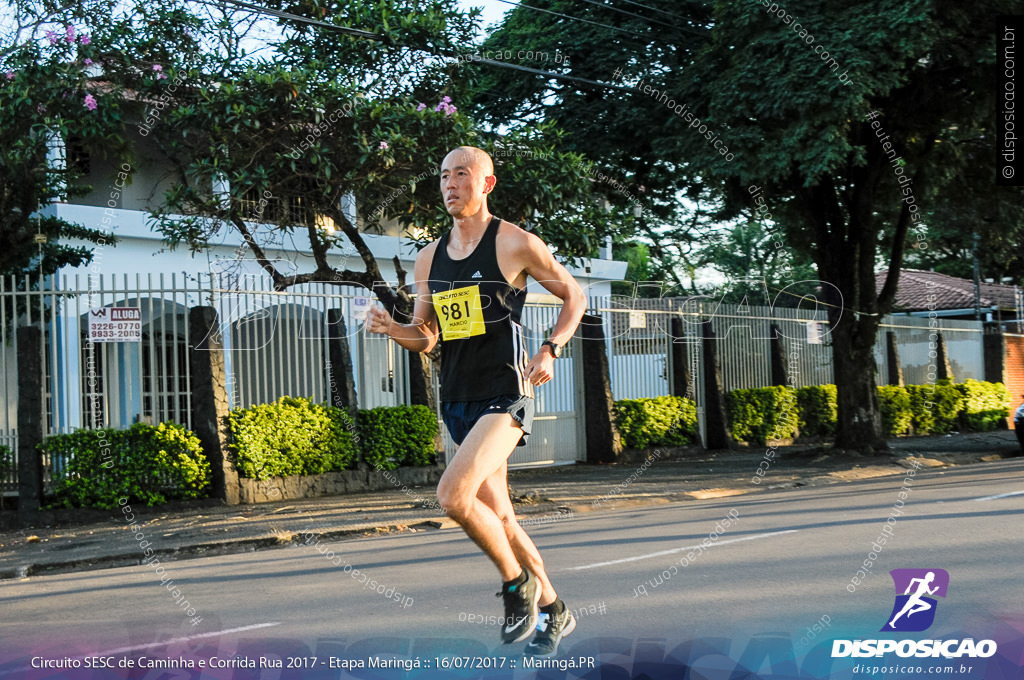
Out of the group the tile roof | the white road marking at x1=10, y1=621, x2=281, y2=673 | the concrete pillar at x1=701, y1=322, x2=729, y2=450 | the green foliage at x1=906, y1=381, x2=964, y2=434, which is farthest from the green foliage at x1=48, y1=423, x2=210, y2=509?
the tile roof

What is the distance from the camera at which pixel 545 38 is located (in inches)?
707

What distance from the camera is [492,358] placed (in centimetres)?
504

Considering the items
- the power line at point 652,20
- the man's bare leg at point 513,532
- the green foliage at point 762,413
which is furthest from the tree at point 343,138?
the green foliage at point 762,413

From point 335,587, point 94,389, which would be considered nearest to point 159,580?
point 335,587

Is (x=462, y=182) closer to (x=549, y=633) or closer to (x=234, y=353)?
(x=549, y=633)

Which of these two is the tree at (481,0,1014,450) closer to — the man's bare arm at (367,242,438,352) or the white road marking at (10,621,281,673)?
the man's bare arm at (367,242,438,352)

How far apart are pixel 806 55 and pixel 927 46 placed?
59.7 inches

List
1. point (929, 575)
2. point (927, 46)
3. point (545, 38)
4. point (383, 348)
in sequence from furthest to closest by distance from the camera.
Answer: point (545, 38) < point (383, 348) < point (927, 46) < point (929, 575)

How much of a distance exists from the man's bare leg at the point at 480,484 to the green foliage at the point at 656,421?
1440 centimetres

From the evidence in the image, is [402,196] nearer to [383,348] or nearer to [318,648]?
[383,348]

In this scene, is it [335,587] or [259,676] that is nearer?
[259,676]

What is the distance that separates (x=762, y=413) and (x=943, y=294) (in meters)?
19.5

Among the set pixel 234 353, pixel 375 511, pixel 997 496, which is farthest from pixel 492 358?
pixel 234 353

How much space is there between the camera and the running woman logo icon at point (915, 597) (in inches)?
215
